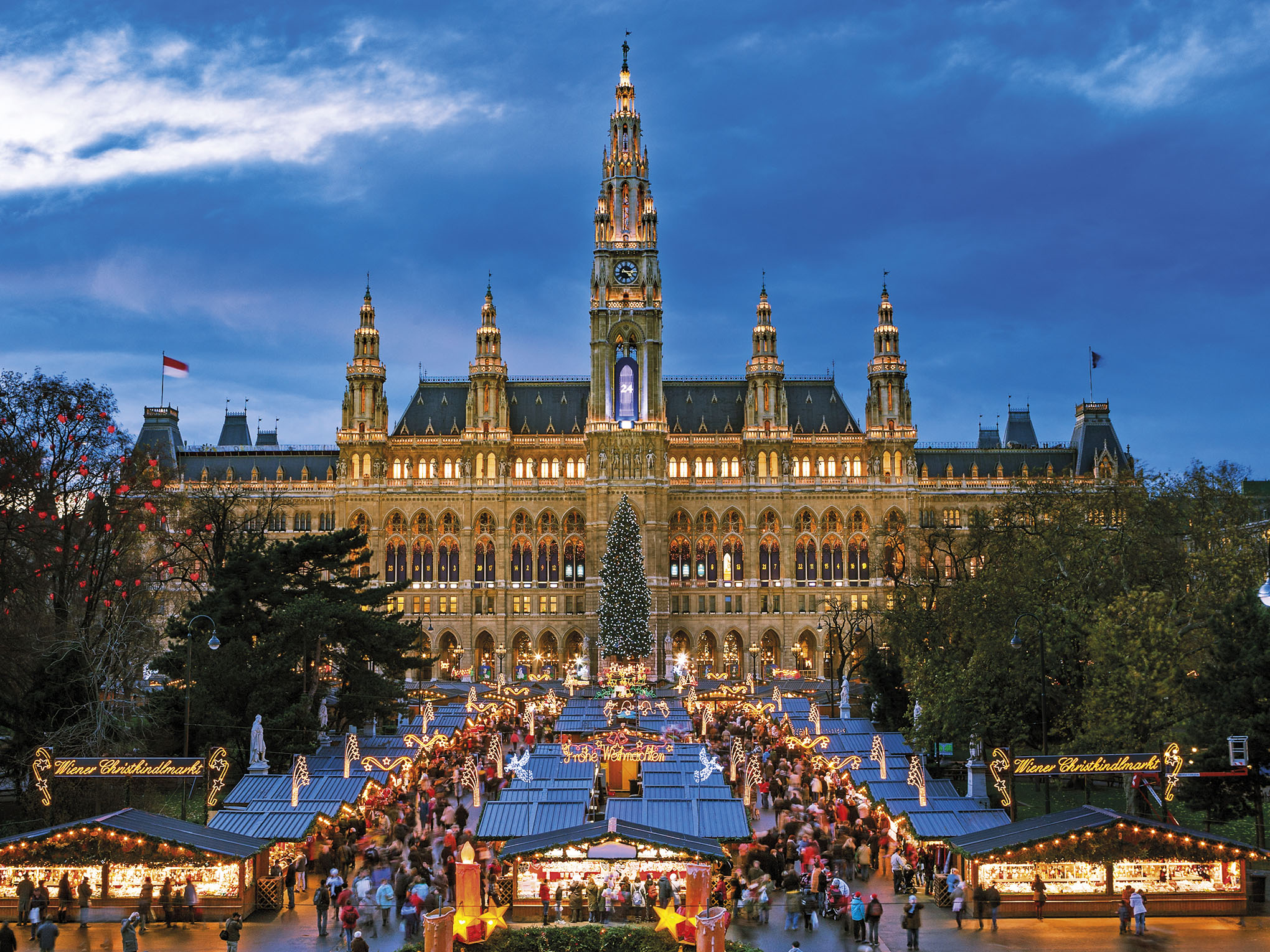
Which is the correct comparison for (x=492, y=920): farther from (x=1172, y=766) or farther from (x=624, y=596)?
(x=624, y=596)

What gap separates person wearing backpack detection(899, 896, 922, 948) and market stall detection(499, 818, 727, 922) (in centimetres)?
494

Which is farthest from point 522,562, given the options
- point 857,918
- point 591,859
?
point 857,918

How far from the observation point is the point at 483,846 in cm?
3381

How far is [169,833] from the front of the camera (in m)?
30.7

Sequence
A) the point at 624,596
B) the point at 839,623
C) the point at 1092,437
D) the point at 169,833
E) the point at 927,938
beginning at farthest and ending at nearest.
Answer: the point at 1092,437
the point at 839,623
the point at 624,596
the point at 169,833
the point at 927,938

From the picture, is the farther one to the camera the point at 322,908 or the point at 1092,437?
the point at 1092,437

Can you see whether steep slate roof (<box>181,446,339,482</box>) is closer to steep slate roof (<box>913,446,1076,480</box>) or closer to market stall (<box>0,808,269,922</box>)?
steep slate roof (<box>913,446,1076,480</box>)

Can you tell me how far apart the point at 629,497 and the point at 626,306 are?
1692cm

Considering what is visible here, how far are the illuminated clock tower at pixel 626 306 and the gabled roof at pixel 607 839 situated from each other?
236ft

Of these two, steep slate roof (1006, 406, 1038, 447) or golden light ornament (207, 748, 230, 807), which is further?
steep slate roof (1006, 406, 1038, 447)

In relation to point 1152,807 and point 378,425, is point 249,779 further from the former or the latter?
point 378,425

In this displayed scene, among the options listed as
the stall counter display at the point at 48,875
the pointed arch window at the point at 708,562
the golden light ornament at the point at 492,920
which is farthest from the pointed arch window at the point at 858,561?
the golden light ornament at the point at 492,920

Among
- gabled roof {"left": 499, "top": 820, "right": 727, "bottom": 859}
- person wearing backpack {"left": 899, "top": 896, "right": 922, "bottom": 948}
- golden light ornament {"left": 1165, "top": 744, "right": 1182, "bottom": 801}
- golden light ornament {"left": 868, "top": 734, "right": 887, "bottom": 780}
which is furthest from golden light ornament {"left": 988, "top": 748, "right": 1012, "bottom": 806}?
gabled roof {"left": 499, "top": 820, "right": 727, "bottom": 859}

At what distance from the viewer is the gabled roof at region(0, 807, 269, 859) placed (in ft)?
98.9
